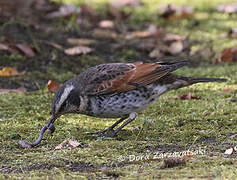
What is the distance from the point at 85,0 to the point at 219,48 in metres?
3.75

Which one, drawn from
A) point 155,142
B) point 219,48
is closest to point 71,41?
point 219,48

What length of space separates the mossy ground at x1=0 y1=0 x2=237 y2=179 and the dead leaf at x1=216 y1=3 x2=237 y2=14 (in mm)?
1976

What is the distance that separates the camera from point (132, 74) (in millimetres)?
5766

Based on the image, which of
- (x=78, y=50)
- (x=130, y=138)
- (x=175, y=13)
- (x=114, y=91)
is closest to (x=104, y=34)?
(x=78, y=50)

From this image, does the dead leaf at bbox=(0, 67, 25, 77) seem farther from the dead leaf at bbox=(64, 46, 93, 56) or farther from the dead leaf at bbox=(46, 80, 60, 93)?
the dead leaf at bbox=(64, 46, 93, 56)

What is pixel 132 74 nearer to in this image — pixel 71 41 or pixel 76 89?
pixel 76 89

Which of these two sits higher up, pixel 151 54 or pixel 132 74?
pixel 132 74

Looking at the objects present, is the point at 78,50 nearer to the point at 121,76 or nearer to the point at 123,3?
Answer: the point at 121,76

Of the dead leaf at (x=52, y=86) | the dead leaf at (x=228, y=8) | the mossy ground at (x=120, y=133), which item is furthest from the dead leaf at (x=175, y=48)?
the dead leaf at (x=52, y=86)

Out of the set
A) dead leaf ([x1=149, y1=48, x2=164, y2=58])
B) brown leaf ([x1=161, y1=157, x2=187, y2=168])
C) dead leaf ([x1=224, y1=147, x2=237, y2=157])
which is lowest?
dead leaf ([x1=149, y1=48, x2=164, y2=58])

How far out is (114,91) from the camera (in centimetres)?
561

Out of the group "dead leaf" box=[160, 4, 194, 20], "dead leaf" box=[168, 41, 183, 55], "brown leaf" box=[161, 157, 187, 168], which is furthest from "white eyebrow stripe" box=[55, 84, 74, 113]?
"dead leaf" box=[160, 4, 194, 20]

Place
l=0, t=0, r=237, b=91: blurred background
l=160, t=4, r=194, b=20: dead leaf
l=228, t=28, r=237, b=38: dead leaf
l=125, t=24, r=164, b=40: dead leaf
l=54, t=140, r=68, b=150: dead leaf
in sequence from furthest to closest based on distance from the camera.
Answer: l=160, t=4, r=194, b=20: dead leaf < l=125, t=24, r=164, b=40: dead leaf < l=228, t=28, r=237, b=38: dead leaf < l=0, t=0, r=237, b=91: blurred background < l=54, t=140, r=68, b=150: dead leaf

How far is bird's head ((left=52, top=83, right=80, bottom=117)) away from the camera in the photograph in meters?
5.46
